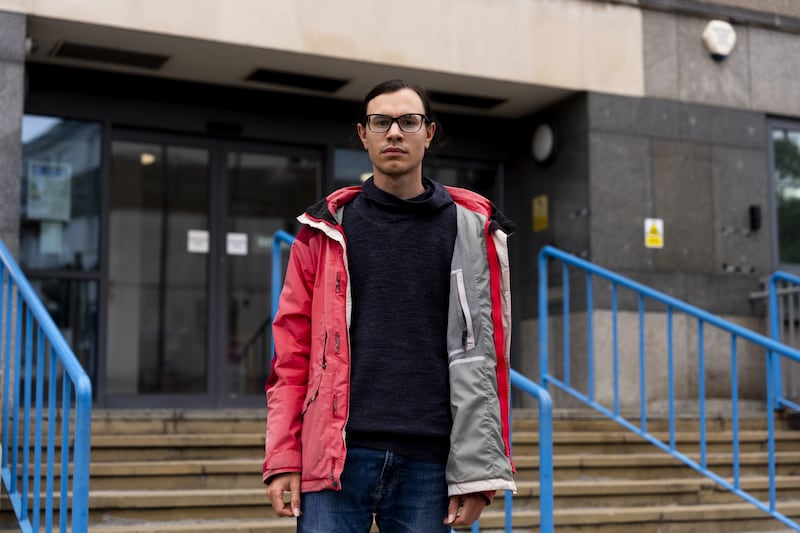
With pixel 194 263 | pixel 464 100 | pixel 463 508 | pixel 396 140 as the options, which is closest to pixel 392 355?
pixel 463 508

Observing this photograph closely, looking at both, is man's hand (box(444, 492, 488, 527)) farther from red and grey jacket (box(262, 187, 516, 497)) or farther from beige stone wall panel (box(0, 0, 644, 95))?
beige stone wall panel (box(0, 0, 644, 95))

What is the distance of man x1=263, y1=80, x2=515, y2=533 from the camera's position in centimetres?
229

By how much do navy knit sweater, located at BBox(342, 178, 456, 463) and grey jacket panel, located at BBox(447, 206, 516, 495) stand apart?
0.10ft

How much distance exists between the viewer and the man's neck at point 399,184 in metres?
2.43

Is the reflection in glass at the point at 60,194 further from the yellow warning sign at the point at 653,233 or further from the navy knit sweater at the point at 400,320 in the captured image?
the navy knit sweater at the point at 400,320

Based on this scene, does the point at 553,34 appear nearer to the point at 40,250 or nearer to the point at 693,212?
the point at 693,212

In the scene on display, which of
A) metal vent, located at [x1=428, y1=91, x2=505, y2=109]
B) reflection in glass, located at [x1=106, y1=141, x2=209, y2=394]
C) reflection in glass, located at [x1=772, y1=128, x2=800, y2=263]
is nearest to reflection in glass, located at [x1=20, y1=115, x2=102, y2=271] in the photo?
reflection in glass, located at [x1=106, y1=141, x2=209, y2=394]

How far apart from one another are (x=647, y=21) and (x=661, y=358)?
242cm

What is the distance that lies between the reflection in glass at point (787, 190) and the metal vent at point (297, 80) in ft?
11.1

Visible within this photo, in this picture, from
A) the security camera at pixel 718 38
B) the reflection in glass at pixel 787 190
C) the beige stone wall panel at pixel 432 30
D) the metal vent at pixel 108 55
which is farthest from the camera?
the reflection in glass at pixel 787 190

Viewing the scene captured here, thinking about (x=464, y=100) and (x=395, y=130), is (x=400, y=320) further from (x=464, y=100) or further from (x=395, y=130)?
(x=464, y=100)

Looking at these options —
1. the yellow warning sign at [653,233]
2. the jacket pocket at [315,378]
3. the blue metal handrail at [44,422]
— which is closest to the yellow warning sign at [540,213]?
the yellow warning sign at [653,233]

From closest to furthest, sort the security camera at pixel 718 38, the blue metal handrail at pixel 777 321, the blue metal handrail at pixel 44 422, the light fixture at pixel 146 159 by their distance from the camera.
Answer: the blue metal handrail at pixel 44 422 < the blue metal handrail at pixel 777 321 < the light fixture at pixel 146 159 < the security camera at pixel 718 38

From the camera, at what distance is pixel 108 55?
689 centimetres
